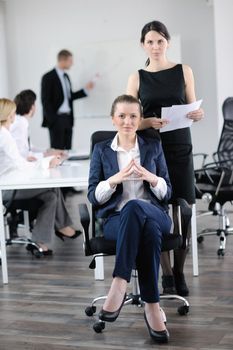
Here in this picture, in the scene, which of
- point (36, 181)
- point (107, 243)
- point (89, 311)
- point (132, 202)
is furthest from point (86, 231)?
point (36, 181)

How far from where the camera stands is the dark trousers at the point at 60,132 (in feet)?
27.0

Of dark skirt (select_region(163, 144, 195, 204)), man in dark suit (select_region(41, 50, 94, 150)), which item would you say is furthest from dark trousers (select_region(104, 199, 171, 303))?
man in dark suit (select_region(41, 50, 94, 150))

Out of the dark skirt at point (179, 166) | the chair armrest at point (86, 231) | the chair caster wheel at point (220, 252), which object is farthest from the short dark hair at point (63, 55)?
the chair armrest at point (86, 231)

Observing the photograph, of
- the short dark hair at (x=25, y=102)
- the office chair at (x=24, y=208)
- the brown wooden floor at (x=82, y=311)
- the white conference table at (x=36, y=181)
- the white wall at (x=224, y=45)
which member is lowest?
the brown wooden floor at (x=82, y=311)

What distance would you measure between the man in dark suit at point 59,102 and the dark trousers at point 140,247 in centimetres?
500

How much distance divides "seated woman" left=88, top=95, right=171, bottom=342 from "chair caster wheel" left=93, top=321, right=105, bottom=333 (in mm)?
74

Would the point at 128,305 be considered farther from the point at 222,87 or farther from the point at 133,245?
the point at 222,87

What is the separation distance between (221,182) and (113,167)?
1788 millimetres

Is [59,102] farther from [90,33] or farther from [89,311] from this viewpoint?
[89,311]

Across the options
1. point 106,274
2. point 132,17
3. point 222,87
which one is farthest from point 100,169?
point 132,17

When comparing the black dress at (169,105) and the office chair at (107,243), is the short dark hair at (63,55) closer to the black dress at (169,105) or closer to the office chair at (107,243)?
the black dress at (169,105)

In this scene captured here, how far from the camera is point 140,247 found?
3.25 m

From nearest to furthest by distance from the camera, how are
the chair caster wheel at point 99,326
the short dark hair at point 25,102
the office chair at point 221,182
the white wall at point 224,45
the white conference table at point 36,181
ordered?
the chair caster wheel at point 99,326 → the white conference table at point 36,181 → the office chair at point 221,182 → the short dark hair at point 25,102 → the white wall at point 224,45

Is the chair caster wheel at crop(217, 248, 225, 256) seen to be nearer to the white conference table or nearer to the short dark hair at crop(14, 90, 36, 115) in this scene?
the white conference table
